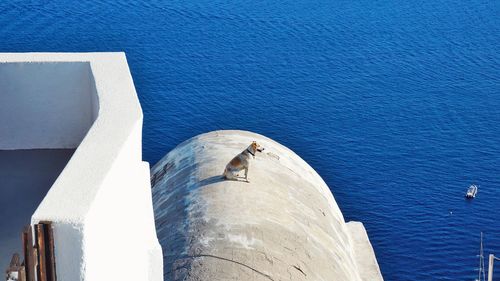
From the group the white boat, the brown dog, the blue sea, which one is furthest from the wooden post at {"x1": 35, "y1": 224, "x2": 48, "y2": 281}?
the white boat

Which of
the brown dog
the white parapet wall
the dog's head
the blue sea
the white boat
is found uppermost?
the blue sea

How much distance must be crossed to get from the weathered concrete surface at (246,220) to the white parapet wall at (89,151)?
5153 millimetres

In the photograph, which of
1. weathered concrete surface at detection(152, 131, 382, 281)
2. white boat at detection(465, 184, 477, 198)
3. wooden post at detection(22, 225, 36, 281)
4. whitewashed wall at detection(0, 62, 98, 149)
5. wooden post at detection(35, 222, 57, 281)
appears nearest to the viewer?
wooden post at detection(35, 222, 57, 281)

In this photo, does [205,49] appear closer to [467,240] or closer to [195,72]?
[195,72]

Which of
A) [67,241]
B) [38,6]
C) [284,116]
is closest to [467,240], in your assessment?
[284,116]

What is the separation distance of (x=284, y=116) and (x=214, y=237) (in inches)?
1046

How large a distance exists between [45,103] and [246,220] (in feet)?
21.5

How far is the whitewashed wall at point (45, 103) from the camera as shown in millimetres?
7828

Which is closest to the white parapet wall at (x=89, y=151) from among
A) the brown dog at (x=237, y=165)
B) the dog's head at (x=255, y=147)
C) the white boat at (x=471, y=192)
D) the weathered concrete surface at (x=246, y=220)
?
the weathered concrete surface at (x=246, y=220)

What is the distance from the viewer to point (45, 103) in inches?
311

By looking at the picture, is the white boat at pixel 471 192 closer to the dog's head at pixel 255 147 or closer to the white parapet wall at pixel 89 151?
the dog's head at pixel 255 147

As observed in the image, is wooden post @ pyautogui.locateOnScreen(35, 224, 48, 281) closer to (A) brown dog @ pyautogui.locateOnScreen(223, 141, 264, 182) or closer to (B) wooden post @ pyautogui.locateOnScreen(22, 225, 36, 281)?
(B) wooden post @ pyautogui.locateOnScreen(22, 225, 36, 281)

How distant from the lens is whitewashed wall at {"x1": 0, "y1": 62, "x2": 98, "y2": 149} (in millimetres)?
7828

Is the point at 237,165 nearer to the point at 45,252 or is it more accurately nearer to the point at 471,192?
the point at 45,252
